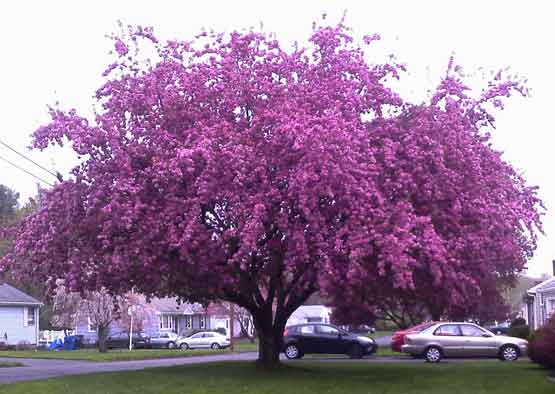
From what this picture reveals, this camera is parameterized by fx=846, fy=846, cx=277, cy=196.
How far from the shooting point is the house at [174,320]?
65.1 metres

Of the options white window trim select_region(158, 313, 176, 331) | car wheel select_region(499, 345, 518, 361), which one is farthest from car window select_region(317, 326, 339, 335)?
white window trim select_region(158, 313, 176, 331)

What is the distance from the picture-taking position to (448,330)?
30.4 meters

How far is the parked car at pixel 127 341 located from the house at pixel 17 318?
489 cm

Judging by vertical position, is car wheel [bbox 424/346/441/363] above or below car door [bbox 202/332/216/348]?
above

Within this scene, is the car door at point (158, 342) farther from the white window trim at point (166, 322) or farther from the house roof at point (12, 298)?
the white window trim at point (166, 322)

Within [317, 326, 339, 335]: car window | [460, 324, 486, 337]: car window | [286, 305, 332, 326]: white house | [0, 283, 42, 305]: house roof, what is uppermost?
[0, 283, 42, 305]: house roof

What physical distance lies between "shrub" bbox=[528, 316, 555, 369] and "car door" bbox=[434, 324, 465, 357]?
15.6ft

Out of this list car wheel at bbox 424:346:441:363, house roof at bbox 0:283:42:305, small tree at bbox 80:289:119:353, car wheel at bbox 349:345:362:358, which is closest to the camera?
car wheel at bbox 424:346:441:363

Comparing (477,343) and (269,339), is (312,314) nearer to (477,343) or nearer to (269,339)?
(477,343)

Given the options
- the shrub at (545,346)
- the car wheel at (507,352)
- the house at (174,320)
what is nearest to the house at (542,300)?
the car wheel at (507,352)

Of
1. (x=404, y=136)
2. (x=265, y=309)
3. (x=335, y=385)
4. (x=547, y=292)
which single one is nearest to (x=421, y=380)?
(x=335, y=385)

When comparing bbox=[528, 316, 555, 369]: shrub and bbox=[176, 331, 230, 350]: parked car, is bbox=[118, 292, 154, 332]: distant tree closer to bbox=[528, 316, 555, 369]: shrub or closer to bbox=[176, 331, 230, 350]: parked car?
bbox=[176, 331, 230, 350]: parked car

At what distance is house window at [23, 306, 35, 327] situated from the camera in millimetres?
53869

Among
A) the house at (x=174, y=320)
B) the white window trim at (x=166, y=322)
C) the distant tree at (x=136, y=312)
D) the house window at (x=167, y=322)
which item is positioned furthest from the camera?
the house window at (x=167, y=322)
